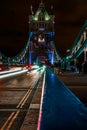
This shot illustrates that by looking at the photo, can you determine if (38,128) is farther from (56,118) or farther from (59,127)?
(56,118)

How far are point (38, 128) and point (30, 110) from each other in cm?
383

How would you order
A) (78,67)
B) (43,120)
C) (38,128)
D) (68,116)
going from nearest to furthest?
(38,128) < (43,120) < (68,116) < (78,67)

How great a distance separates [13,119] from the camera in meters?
11.1

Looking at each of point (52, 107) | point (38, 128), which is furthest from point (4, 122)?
point (52, 107)

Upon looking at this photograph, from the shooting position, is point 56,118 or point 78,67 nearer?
point 56,118

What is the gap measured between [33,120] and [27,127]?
1.25m

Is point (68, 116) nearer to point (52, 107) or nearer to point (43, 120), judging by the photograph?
point (43, 120)

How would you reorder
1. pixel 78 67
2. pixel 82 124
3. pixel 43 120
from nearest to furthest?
pixel 82 124 → pixel 43 120 → pixel 78 67

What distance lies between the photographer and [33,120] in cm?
1097

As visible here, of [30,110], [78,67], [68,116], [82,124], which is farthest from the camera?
[78,67]

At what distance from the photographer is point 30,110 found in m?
13.3

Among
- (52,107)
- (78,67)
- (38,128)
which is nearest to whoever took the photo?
(38,128)

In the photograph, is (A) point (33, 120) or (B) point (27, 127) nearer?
(B) point (27, 127)

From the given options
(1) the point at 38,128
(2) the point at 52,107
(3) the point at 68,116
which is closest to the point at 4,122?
(1) the point at 38,128
